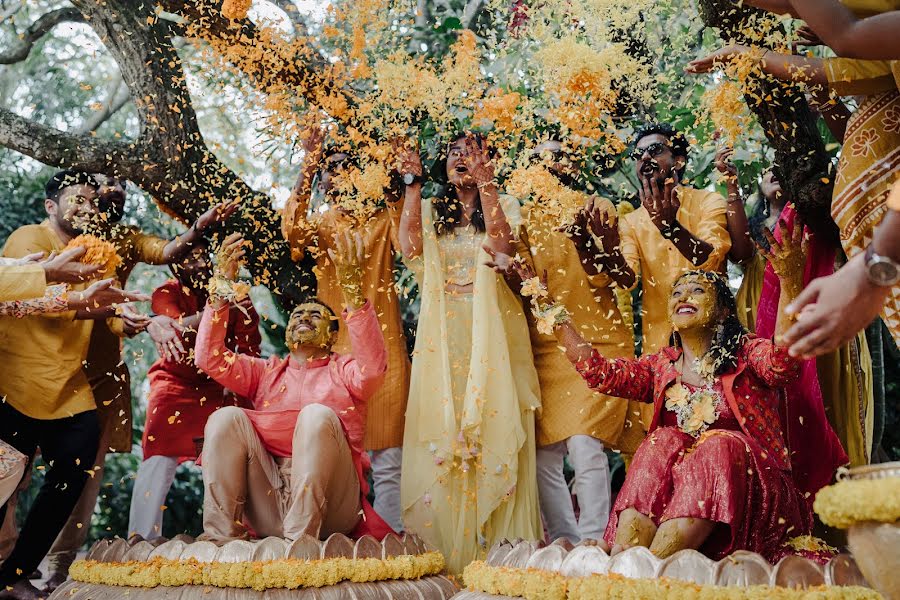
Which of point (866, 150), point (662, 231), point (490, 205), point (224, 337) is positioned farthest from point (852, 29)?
point (224, 337)

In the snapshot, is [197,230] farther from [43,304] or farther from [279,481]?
[279,481]

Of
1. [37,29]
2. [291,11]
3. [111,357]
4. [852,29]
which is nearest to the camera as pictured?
[852,29]

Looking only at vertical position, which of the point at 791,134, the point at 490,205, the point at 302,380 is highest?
the point at 791,134

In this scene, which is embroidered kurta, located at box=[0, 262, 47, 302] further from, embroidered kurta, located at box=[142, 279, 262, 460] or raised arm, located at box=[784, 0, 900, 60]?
raised arm, located at box=[784, 0, 900, 60]

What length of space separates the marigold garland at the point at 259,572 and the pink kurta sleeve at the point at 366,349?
36.1 inches

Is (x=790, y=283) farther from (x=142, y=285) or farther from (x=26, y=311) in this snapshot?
(x=142, y=285)

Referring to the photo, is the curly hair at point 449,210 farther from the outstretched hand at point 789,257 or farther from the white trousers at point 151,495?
the white trousers at point 151,495

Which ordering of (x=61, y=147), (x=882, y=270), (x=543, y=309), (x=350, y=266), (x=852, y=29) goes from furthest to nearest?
(x=61, y=147), (x=350, y=266), (x=543, y=309), (x=852, y=29), (x=882, y=270)

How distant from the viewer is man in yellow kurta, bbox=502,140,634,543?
5164mm

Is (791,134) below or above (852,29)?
above

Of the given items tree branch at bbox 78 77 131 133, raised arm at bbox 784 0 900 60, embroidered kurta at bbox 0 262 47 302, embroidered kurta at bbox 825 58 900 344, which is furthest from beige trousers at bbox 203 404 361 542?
tree branch at bbox 78 77 131 133

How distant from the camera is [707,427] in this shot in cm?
420

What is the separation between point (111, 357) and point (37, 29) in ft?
11.0

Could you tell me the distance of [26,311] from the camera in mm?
5113
